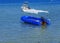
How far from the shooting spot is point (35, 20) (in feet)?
117

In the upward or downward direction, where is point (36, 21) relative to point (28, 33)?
downward

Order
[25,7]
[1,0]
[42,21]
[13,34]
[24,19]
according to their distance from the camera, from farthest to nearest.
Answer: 1. [1,0]
2. [25,7]
3. [24,19]
4. [42,21]
5. [13,34]

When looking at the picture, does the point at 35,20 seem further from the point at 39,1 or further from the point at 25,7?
the point at 39,1

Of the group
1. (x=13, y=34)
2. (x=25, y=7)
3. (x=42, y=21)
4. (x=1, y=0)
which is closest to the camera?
(x=13, y=34)

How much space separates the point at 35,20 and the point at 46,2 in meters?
53.1

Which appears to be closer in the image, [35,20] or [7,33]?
[7,33]

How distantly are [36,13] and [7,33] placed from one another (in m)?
19.3

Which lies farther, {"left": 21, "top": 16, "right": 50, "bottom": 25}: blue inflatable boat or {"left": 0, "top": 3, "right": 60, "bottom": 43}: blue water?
{"left": 21, "top": 16, "right": 50, "bottom": 25}: blue inflatable boat

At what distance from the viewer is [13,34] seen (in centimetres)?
2714

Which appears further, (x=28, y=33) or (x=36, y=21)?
(x=36, y=21)

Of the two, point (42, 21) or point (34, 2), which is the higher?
point (42, 21)

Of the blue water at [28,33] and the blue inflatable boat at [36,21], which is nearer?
the blue water at [28,33]

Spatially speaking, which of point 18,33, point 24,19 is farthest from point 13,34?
point 24,19

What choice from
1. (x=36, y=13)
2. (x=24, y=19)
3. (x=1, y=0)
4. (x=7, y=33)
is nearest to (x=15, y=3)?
(x=1, y=0)
